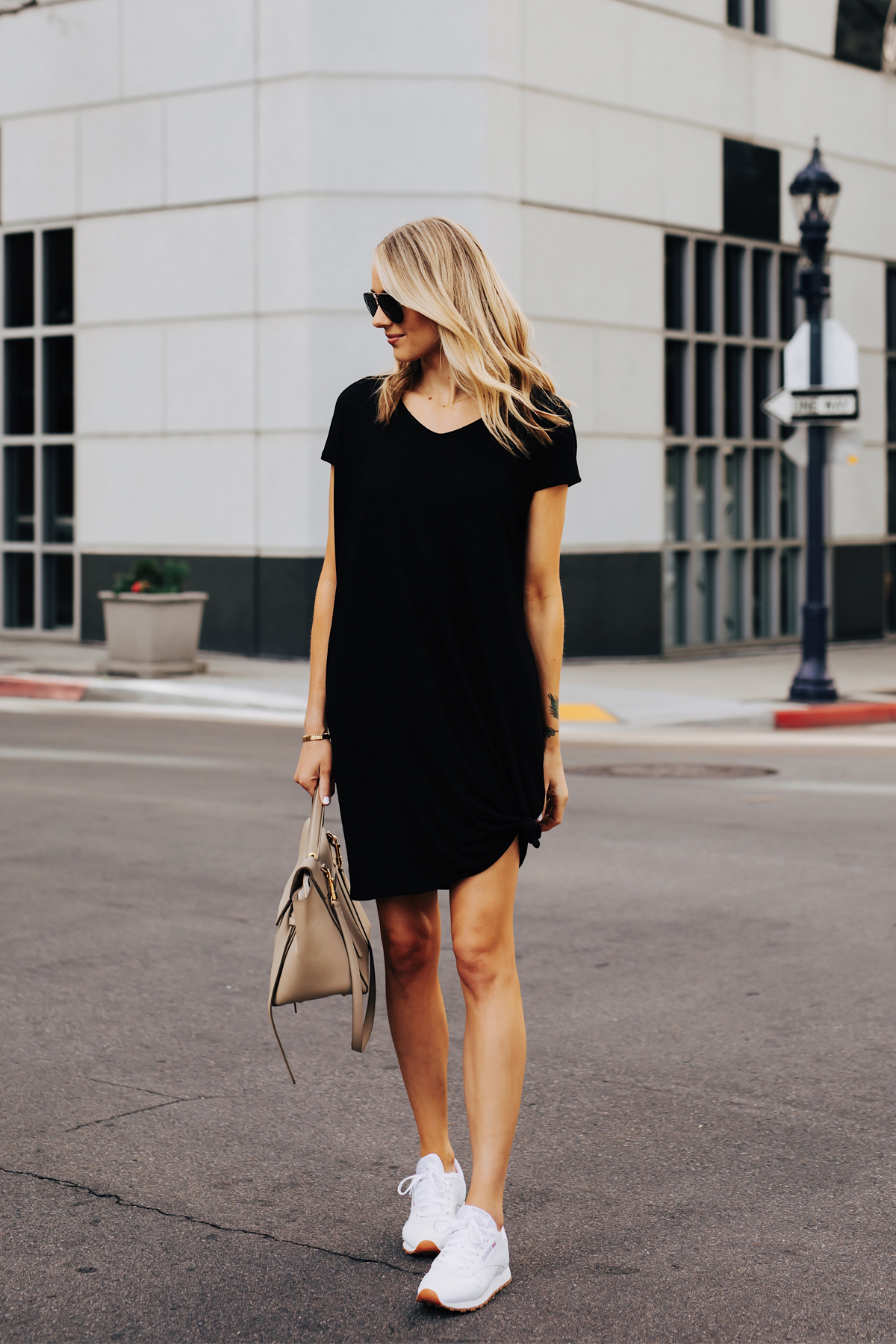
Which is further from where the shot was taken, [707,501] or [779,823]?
[707,501]

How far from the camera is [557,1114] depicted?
4.61 metres

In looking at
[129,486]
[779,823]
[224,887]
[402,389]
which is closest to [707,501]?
[129,486]

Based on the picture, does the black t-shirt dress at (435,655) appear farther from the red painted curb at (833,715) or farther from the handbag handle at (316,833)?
the red painted curb at (833,715)

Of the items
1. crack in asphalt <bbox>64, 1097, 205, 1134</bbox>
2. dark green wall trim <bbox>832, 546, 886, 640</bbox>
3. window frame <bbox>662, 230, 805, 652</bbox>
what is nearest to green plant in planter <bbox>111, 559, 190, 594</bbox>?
window frame <bbox>662, 230, 805, 652</bbox>

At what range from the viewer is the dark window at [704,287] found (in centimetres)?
2155

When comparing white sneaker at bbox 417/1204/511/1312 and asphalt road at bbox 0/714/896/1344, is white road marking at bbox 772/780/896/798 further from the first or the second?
white sneaker at bbox 417/1204/511/1312

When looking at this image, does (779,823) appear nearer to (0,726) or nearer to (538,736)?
(538,736)

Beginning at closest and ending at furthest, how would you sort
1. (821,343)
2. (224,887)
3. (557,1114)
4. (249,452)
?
(557,1114) < (224,887) < (821,343) < (249,452)

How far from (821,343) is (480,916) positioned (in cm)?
1357

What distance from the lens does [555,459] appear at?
360cm

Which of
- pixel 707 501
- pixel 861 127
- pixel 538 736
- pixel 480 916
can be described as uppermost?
pixel 861 127

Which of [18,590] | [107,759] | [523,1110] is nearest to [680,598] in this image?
[18,590]

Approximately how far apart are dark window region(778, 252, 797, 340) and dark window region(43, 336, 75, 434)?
9.13m

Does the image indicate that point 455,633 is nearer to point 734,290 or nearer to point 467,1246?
point 467,1246
